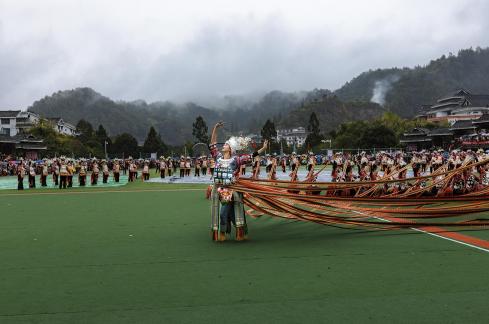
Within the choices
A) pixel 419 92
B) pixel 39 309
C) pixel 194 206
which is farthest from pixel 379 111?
pixel 39 309

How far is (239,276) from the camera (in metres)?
6.09

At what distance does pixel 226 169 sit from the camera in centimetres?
859

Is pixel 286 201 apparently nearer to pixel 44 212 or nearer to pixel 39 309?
pixel 39 309

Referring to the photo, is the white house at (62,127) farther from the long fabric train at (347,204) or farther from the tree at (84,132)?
the long fabric train at (347,204)

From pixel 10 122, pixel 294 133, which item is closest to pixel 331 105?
pixel 294 133

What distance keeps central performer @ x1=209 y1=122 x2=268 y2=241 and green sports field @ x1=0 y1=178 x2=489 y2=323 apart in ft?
0.89

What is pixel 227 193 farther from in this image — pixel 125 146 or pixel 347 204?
pixel 125 146

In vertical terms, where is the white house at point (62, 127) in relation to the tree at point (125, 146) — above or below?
above

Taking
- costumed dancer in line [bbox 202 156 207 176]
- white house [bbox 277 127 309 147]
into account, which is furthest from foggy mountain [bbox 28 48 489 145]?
costumed dancer in line [bbox 202 156 207 176]

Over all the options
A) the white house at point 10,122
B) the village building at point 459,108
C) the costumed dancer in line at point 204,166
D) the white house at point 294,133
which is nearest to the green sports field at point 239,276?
the costumed dancer in line at point 204,166

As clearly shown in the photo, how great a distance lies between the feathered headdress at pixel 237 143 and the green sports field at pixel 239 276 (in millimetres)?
1534

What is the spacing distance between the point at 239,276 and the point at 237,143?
3214mm

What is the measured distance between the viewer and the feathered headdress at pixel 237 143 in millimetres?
8789

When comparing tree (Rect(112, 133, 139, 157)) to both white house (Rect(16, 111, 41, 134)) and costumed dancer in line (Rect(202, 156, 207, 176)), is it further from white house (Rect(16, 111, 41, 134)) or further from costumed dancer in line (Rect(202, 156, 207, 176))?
costumed dancer in line (Rect(202, 156, 207, 176))
